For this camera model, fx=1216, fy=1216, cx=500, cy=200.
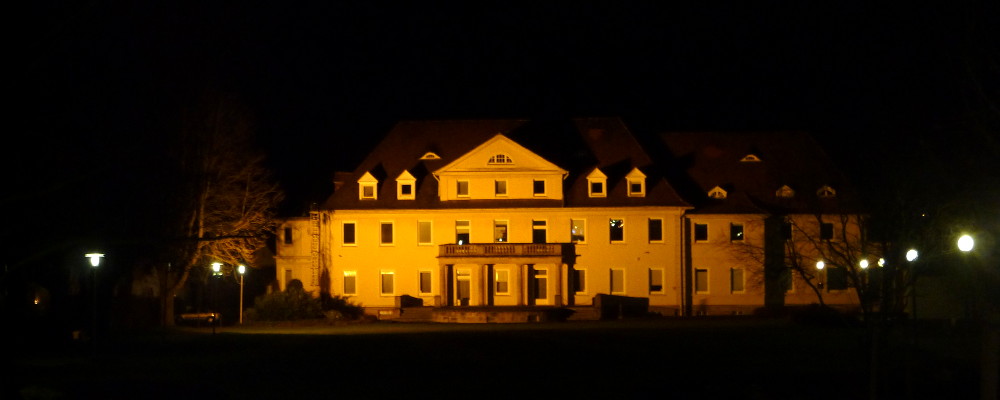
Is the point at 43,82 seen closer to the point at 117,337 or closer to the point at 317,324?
the point at 117,337

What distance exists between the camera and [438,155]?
74.8m

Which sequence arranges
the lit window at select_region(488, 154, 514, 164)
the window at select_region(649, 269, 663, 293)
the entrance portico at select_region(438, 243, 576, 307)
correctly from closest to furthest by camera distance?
1. the entrance portico at select_region(438, 243, 576, 307)
2. the lit window at select_region(488, 154, 514, 164)
3. the window at select_region(649, 269, 663, 293)

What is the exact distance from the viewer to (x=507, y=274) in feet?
230

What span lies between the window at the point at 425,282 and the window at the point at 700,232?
1584 centimetres

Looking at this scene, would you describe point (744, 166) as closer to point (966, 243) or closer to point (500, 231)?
point (500, 231)

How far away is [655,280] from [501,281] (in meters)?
8.93

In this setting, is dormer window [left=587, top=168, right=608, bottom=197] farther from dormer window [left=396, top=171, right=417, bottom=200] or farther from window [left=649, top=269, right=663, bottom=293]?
dormer window [left=396, top=171, right=417, bottom=200]

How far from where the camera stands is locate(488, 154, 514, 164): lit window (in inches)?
2736

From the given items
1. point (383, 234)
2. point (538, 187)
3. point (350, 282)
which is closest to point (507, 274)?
point (538, 187)

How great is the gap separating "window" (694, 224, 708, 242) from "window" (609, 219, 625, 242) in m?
4.41

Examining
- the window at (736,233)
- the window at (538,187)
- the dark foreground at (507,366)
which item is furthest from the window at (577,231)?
the dark foreground at (507,366)

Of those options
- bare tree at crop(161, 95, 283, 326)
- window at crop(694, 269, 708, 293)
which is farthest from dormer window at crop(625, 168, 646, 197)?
bare tree at crop(161, 95, 283, 326)

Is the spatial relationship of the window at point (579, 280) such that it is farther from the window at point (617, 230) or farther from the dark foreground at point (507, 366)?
the dark foreground at point (507, 366)

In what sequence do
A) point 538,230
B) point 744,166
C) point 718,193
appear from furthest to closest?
1. point 744,166
2. point 718,193
3. point 538,230
